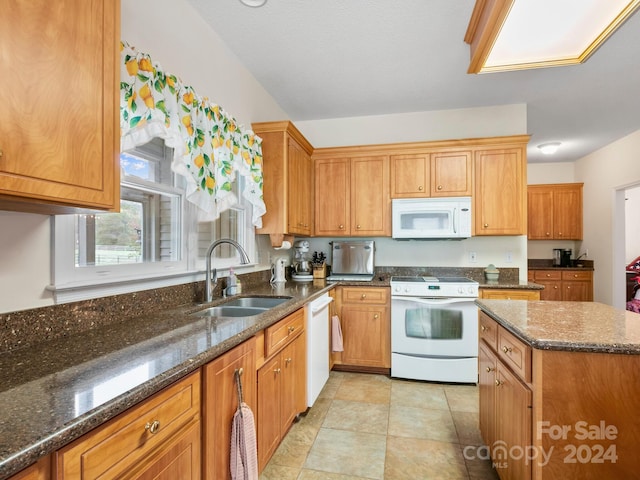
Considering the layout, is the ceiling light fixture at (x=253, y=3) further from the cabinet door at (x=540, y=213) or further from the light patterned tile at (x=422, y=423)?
the cabinet door at (x=540, y=213)

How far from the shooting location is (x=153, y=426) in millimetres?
919

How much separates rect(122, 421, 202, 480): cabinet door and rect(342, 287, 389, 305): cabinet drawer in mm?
2234

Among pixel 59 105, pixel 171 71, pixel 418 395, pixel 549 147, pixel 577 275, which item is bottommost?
pixel 418 395

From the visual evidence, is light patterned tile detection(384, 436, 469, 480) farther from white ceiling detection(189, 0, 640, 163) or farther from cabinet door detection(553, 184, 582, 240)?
cabinet door detection(553, 184, 582, 240)

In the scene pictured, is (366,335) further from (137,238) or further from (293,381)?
(137,238)

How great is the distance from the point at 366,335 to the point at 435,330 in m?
0.64

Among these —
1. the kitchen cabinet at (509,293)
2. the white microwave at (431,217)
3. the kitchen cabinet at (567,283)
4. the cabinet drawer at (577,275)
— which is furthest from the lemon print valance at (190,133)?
the cabinet drawer at (577,275)

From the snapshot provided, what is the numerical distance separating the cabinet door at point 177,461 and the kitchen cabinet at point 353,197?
2.70 m

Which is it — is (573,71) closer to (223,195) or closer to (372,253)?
(372,253)

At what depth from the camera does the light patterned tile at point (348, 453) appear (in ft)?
6.15

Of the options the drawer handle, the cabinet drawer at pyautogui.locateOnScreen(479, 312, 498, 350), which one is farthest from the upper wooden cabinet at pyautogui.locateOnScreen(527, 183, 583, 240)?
the drawer handle

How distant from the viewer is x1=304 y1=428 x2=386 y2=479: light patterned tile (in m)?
1.87

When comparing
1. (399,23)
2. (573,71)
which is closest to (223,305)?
(399,23)

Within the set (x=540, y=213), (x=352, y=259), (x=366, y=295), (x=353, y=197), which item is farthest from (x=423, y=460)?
(x=540, y=213)
